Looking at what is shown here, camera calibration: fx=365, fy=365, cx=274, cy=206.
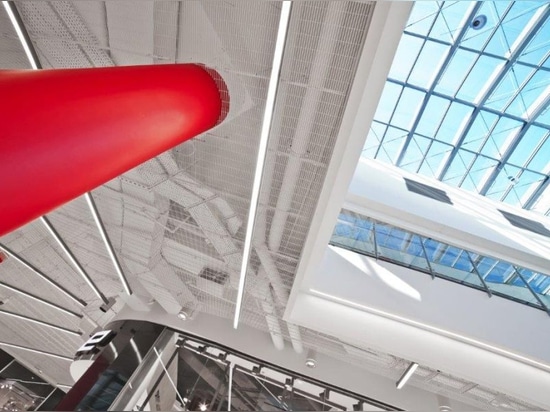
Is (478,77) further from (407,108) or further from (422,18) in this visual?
(422,18)

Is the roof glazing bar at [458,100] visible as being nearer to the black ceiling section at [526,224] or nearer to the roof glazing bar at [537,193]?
the roof glazing bar at [537,193]

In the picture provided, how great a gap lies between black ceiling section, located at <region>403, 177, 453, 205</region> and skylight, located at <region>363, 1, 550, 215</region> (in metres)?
4.26

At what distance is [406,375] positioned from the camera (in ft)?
28.3

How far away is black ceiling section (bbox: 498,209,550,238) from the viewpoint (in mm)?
17516

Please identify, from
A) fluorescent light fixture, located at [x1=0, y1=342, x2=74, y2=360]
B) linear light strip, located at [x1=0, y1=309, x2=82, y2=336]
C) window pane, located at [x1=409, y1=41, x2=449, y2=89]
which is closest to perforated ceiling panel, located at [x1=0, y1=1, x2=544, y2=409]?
linear light strip, located at [x1=0, y1=309, x2=82, y2=336]

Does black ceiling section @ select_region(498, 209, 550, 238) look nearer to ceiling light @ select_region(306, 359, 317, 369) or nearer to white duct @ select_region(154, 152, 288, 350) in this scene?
ceiling light @ select_region(306, 359, 317, 369)

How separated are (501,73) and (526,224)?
7613mm

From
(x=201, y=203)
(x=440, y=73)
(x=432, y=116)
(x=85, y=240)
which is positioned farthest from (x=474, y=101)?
(x=85, y=240)

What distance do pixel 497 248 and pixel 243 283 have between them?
35.6 ft

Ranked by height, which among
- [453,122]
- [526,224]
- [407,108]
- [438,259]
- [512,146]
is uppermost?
[512,146]

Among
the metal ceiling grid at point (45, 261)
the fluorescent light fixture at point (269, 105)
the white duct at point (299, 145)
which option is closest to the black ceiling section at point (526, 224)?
the white duct at point (299, 145)

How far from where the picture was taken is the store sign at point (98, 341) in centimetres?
975

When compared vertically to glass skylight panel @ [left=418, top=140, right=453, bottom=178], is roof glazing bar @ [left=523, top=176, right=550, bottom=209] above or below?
above

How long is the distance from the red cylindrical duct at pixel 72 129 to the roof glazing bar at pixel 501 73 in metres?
19.5
